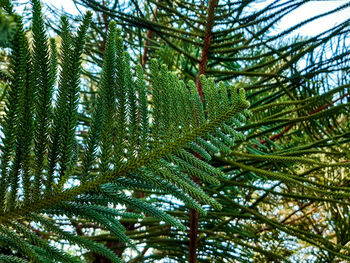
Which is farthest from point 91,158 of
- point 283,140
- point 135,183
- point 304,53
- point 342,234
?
point 283,140

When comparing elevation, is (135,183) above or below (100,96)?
below

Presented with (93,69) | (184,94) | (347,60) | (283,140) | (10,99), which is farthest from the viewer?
(93,69)

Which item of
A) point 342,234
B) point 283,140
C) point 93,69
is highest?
point 93,69

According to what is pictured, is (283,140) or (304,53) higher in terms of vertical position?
(283,140)

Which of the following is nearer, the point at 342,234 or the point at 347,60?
the point at 347,60

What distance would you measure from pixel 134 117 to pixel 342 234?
1360 millimetres

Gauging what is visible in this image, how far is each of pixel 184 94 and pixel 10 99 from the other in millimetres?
262

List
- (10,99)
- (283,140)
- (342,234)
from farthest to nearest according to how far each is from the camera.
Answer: (283,140) < (342,234) < (10,99)

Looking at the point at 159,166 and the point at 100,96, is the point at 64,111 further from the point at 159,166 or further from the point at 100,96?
the point at 159,166

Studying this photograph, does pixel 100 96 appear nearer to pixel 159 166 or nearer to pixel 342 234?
pixel 159 166

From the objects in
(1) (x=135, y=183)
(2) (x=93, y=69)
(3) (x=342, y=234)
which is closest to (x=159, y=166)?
(1) (x=135, y=183)

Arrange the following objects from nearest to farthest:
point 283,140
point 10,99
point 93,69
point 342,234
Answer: point 10,99
point 342,234
point 283,140
point 93,69

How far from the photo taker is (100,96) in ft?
1.83

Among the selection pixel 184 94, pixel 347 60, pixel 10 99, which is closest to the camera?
pixel 10 99
